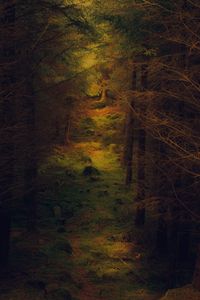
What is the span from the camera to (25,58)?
11.3m

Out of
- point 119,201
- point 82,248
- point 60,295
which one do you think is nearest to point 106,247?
point 82,248

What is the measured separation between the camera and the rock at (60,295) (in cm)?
1034

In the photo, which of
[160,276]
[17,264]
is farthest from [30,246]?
[160,276]

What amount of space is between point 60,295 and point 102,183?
593 inches

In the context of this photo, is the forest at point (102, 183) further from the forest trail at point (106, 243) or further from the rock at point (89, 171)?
the rock at point (89, 171)

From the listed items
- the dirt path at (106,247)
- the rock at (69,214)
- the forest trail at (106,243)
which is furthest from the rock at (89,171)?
the rock at (69,214)

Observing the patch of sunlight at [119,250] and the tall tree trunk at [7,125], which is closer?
the tall tree trunk at [7,125]

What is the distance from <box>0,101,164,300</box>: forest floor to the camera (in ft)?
39.8

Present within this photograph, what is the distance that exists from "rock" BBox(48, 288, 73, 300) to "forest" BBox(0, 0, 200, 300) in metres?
0.06

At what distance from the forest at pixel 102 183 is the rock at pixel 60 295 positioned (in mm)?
55

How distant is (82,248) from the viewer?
16891 mm

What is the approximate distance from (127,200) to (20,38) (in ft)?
45.2

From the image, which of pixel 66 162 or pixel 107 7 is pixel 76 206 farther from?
pixel 107 7

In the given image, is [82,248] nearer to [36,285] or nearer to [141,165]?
[141,165]
